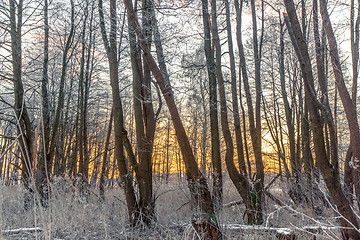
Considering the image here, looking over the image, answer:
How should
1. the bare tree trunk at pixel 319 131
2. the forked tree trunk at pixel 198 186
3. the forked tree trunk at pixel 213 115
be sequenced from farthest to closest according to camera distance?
the forked tree trunk at pixel 213 115, the forked tree trunk at pixel 198 186, the bare tree trunk at pixel 319 131

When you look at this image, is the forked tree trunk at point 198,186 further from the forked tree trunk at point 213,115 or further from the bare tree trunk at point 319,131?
the forked tree trunk at point 213,115

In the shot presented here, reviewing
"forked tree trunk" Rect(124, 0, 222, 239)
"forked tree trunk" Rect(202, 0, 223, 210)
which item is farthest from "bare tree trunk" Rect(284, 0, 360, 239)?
"forked tree trunk" Rect(202, 0, 223, 210)

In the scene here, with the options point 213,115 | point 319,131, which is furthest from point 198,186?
point 213,115

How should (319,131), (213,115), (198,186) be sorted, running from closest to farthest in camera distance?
(319,131) → (198,186) → (213,115)

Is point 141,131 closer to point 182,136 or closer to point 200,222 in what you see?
point 182,136

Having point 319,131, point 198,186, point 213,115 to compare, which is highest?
point 213,115

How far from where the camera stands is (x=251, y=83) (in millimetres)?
12055

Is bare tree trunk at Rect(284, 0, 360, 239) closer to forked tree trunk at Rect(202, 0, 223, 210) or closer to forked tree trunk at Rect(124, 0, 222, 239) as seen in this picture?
forked tree trunk at Rect(124, 0, 222, 239)

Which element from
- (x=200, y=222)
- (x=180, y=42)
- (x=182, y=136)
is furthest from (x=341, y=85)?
(x=180, y=42)

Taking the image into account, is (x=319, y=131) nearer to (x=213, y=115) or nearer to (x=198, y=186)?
(x=198, y=186)

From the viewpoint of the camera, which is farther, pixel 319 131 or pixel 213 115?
pixel 213 115

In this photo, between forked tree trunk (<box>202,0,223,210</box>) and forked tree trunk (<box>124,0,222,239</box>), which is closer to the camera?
forked tree trunk (<box>124,0,222,239</box>)

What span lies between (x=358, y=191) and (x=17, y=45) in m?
7.97

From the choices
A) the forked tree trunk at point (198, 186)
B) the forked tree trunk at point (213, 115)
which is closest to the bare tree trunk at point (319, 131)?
the forked tree trunk at point (198, 186)
